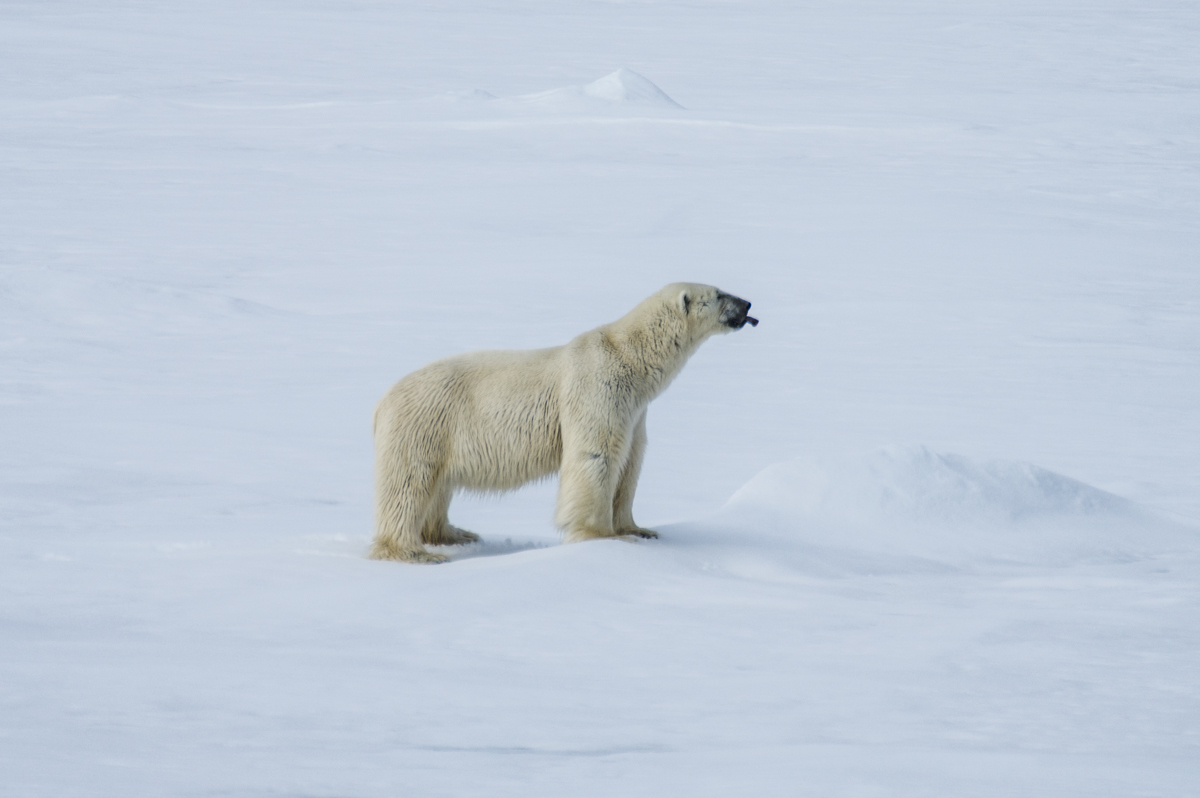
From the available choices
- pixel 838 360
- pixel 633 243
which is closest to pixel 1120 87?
pixel 633 243

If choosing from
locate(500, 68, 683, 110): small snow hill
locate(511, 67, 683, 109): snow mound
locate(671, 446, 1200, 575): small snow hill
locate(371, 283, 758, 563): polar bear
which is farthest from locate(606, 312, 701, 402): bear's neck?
locate(511, 67, 683, 109): snow mound

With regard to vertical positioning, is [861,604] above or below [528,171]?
below

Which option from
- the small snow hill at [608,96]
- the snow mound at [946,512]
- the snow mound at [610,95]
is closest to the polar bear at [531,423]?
the snow mound at [946,512]

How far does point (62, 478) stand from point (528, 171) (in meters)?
12.9

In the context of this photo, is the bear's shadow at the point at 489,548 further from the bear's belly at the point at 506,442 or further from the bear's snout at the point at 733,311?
the bear's snout at the point at 733,311

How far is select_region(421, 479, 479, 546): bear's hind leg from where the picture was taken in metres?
4.79

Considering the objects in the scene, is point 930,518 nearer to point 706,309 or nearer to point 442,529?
point 706,309

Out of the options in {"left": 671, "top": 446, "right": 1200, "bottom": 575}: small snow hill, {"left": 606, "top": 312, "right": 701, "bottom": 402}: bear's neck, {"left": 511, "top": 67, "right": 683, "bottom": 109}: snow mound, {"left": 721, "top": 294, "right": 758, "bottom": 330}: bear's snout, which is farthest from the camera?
{"left": 511, "top": 67, "right": 683, "bottom": 109}: snow mound

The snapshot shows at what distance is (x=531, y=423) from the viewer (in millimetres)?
4562

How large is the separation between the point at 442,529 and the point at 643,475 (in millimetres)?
2385

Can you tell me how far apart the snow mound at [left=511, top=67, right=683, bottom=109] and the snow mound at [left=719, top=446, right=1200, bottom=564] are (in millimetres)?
20550

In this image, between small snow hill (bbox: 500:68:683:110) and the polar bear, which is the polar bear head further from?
small snow hill (bbox: 500:68:683:110)

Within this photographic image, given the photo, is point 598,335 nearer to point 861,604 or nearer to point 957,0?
point 861,604

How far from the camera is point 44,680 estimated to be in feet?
10.4
